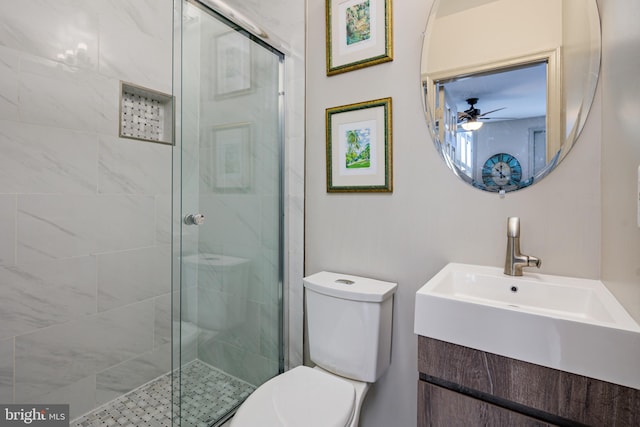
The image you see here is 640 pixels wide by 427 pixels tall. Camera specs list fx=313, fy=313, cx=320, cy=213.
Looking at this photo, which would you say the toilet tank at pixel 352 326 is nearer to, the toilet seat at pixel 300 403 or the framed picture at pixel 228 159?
the toilet seat at pixel 300 403

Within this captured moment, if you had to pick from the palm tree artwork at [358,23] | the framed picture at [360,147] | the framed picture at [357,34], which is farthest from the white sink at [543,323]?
the palm tree artwork at [358,23]

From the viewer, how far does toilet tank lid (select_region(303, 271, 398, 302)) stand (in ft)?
4.16

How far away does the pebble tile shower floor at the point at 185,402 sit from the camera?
126cm

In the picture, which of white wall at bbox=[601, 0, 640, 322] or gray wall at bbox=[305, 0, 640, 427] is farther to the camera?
gray wall at bbox=[305, 0, 640, 427]

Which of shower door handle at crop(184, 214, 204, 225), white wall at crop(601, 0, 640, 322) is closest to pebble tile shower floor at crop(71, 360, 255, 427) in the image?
shower door handle at crop(184, 214, 204, 225)

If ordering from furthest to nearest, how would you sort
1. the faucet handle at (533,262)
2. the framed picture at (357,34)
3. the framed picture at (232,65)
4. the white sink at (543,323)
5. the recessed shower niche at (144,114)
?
the recessed shower niche at (144,114) < the framed picture at (357,34) < the framed picture at (232,65) < the faucet handle at (533,262) < the white sink at (543,323)

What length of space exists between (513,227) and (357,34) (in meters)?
1.10

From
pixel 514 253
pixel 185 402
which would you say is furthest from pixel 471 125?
pixel 185 402

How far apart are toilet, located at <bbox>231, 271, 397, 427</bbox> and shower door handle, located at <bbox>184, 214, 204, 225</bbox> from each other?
54 centimetres

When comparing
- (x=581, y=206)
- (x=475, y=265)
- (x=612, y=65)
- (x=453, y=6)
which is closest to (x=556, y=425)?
(x=475, y=265)

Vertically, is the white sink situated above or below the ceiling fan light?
below

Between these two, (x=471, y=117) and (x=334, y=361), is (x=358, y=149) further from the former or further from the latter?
(x=334, y=361)

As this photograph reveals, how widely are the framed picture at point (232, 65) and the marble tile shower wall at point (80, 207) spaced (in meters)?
0.72

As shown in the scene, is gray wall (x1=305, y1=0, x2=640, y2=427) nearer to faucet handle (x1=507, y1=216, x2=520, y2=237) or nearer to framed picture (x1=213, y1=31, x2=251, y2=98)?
faucet handle (x1=507, y1=216, x2=520, y2=237)
